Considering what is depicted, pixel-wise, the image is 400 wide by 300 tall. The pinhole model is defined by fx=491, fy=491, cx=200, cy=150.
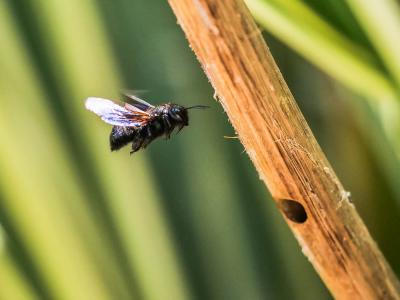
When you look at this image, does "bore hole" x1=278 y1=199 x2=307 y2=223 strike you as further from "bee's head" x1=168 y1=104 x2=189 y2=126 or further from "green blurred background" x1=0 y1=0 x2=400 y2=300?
"green blurred background" x1=0 y1=0 x2=400 y2=300

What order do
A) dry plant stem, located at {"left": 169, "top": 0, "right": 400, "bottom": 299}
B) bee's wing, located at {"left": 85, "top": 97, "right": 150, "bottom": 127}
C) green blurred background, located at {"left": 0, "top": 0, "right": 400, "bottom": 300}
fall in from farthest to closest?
green blurred background, located at {"left": 0, "top": 0, "right": 400, "bottom": 300} → bee's wing, located at {"left": 85, "top": 97, "right": 150, "bottom": 127} → dry plant stem, located at {"left": 169, "top": 0, "right": 400, "bottom": 299}

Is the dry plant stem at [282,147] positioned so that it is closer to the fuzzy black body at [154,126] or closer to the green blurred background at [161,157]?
the fuzzy black body at [154,126]

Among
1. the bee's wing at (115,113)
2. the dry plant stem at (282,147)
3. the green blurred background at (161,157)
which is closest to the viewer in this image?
the dry plant stem at (282,147)

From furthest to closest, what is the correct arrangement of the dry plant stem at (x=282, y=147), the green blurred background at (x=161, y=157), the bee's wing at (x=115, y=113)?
the green blurred background at (x=161, y=157) → the bee's wing at (x=115, y=113) → the dry plant stem at (x=282, y=147)

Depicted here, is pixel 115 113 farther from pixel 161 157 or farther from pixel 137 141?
pixel 161 157

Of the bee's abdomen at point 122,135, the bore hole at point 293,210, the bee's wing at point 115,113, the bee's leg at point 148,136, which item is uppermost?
the bee's wing at point 115,113

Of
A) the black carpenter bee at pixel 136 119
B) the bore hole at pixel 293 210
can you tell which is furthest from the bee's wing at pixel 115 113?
the bore hole at pixel 293 210

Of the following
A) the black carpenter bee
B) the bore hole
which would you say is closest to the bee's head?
the black carpenter bee

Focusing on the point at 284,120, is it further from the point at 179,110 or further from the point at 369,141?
the point at 369,141
